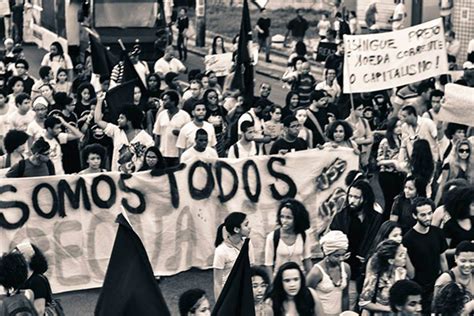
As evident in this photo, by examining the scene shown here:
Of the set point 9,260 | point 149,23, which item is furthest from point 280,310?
point 149,23

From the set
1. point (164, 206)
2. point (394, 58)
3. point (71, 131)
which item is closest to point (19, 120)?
point (71, 131)

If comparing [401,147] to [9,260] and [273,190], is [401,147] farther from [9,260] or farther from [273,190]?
[9,260]

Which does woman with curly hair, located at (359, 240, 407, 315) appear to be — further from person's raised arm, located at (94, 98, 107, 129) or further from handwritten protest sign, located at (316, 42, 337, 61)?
handwritten protest sign, located at (316, 42, 337, 61)

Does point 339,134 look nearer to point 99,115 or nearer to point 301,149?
point 301,149

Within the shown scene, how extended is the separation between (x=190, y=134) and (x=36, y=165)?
2.22 meters

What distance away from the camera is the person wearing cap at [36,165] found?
41.6 ft

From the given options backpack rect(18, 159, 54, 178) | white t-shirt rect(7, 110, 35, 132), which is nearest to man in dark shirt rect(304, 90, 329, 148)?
white t-shirt rect(7, 110, 35, 132)

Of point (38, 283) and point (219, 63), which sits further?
point (219, 63)

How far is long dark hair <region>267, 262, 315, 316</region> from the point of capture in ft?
29.8

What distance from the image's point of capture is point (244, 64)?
18.8 meters

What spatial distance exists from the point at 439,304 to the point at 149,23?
21028 millimetres

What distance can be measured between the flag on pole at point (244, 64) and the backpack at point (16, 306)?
31.3ft

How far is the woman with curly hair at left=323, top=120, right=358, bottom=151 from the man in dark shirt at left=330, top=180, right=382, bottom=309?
2.66 metres

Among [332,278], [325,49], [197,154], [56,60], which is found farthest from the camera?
[325,49]
